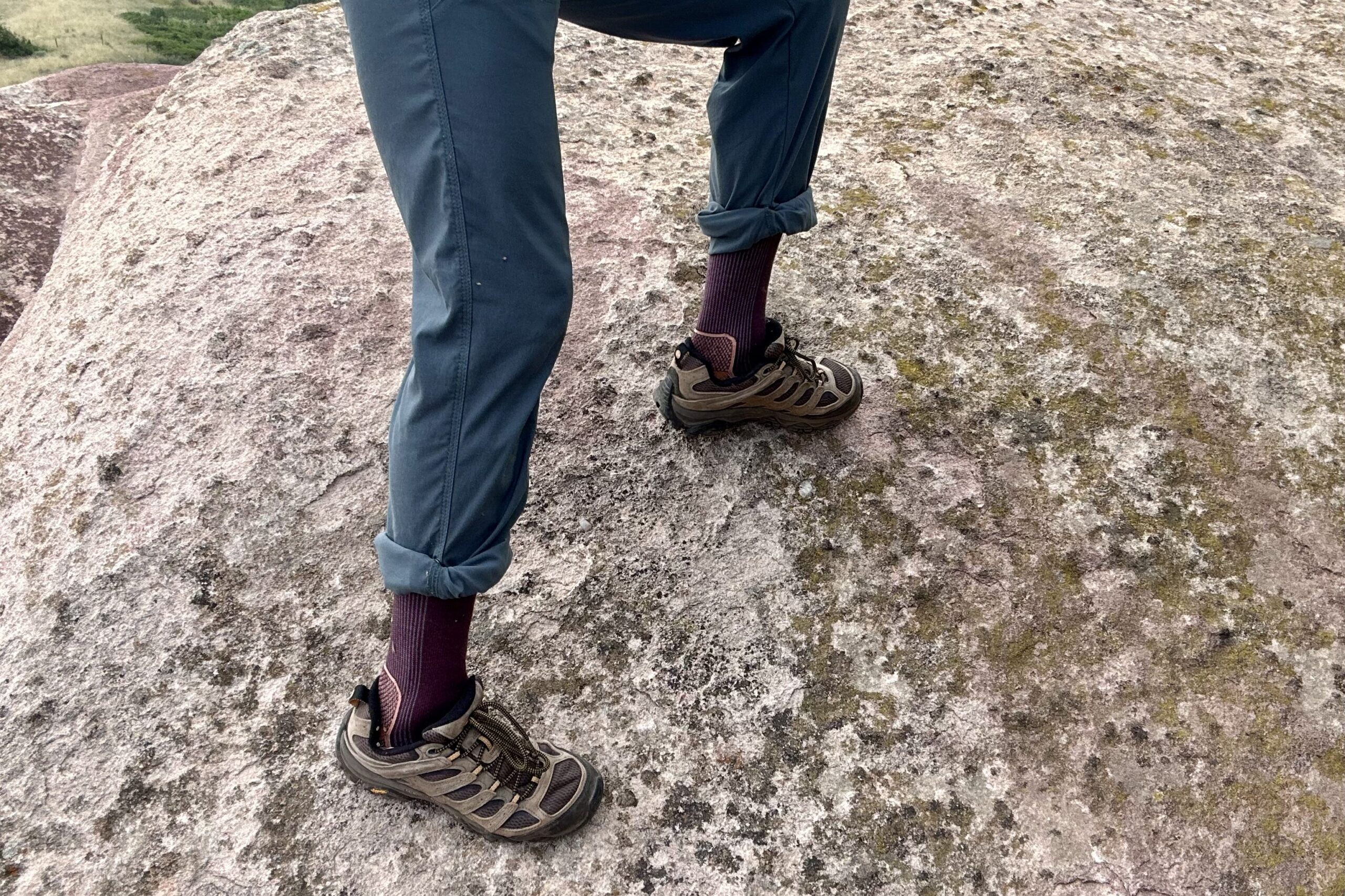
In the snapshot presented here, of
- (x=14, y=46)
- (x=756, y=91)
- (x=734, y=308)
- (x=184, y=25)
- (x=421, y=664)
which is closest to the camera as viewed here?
(x=421, y=664)

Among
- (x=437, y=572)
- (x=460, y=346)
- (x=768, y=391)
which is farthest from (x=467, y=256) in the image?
(x=768, y=391)

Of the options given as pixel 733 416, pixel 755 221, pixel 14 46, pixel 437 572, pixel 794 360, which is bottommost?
pixel 14 46

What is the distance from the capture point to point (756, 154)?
1.79 m

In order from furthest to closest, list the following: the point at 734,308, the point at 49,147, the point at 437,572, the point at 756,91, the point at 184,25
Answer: the point at 184,25, the point at 49,147, the point at 734,308, the point at 756,91, the point at 437,572

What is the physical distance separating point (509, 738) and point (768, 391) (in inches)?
37.8

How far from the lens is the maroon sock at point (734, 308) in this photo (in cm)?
196

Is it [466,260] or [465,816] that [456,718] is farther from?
[466,260]

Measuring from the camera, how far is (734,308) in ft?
6.62

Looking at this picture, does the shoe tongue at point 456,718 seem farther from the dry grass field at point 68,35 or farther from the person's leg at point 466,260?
the dry grass field at point 68,35

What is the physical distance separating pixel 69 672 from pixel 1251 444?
8.78 feet

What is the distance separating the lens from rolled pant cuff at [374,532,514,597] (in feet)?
4.32

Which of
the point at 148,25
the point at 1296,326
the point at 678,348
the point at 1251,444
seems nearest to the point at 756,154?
the point at 678,348

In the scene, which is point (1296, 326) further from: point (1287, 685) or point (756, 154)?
point (756, 154)

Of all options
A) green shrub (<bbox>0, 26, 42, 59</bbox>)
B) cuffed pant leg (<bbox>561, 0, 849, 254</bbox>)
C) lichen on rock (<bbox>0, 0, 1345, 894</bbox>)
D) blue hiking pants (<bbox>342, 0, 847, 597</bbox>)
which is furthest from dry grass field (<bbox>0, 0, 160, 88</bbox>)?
blue hiking pants (<bbox>342, 0, 847, 597</bbox>)
